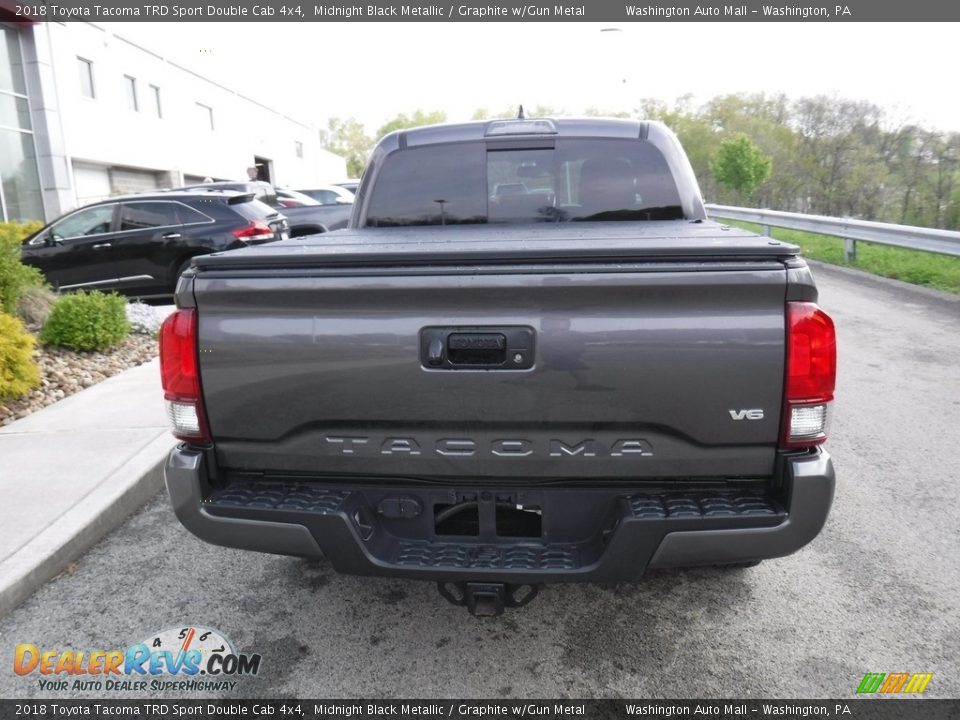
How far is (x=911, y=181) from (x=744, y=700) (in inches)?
1583

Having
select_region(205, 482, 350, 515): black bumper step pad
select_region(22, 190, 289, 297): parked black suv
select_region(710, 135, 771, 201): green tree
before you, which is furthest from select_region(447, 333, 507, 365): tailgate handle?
select_region(710, 135, 771, 201): green tree

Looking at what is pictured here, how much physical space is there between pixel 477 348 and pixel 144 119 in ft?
103

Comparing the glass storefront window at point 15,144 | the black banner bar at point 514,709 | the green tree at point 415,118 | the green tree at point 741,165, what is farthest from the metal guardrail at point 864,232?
the green tree at point 415,118

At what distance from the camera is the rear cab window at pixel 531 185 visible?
151 inches

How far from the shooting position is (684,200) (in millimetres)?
3822

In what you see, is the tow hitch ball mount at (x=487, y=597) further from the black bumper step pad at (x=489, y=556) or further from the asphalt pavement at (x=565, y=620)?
the asphalt pavement at (x=565, y=620)

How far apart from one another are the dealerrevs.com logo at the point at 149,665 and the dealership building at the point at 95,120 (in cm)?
2059

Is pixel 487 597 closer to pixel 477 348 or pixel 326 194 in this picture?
pixel 477 348

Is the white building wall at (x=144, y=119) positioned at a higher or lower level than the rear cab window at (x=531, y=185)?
higher

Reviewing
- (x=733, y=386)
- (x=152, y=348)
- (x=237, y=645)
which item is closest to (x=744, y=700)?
(x=733, y=386)

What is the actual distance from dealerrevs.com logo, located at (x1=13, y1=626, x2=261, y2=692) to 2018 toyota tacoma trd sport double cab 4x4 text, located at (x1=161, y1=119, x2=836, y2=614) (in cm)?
64

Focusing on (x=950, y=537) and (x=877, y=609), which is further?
(x=950, y=537)

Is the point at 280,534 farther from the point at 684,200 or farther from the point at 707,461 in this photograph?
the point at 684,200

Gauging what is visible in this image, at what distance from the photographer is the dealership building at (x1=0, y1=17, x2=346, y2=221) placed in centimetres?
2042
